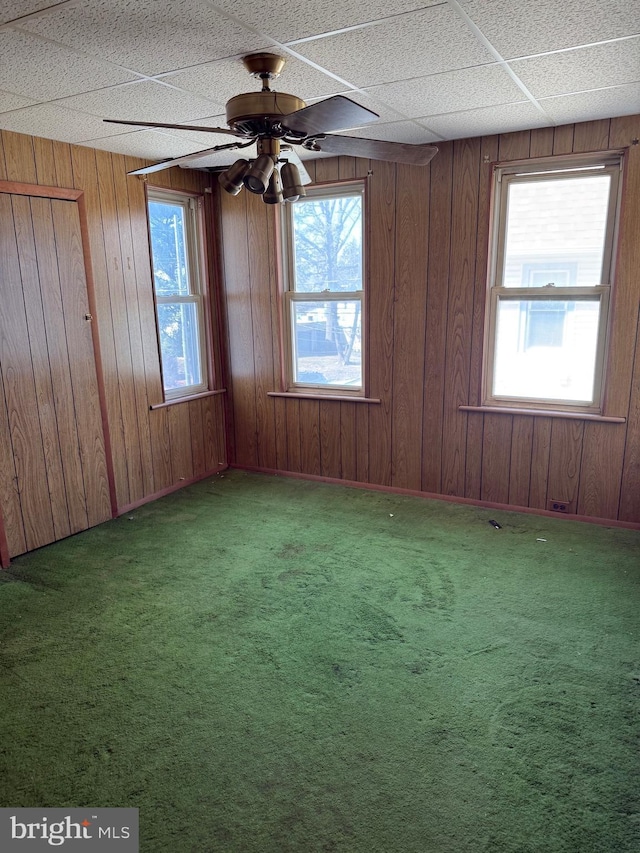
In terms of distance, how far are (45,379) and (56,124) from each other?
1417mm

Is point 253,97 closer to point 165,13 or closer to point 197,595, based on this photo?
Answer: point 165,13

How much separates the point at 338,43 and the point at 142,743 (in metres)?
2.65

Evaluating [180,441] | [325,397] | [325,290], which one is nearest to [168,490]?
[180,441]

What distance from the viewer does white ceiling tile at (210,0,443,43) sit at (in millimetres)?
1891

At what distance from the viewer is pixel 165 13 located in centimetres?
194

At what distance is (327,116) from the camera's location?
1883 mm

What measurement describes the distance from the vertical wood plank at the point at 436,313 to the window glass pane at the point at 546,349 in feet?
1.29

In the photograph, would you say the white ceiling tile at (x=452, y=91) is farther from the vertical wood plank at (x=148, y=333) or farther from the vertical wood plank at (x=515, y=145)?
the vertical wood plank at (x=148, y=333)

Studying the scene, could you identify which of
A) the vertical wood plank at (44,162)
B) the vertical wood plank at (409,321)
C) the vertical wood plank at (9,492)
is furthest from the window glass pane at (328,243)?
the vertical wood plank at (9,492)

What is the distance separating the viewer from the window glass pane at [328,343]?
14.7ft

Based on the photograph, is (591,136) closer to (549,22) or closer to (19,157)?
(549,22)

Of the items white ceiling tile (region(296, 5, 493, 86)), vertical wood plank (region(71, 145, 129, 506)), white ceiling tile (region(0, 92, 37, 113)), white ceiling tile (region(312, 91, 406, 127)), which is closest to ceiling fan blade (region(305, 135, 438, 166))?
white ceiling tile (region(296, 5, 493, 86))

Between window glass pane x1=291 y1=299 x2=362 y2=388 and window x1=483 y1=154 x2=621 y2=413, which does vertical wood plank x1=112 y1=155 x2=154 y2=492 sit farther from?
window x1=483 y1=154 x2=621 y2=413

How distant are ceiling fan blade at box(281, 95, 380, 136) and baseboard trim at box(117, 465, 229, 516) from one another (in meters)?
2.98
